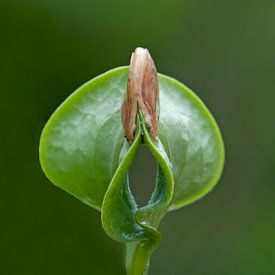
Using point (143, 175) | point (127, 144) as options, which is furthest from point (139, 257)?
point (143, 175)

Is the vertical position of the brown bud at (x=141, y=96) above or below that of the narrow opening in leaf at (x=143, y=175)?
above

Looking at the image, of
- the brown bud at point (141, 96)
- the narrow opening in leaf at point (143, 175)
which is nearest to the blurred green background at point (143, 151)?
the narrow opening in leaf at point (143, 175)

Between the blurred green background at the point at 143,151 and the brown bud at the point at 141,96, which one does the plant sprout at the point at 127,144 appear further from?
the blurred green background at the point at 143,151

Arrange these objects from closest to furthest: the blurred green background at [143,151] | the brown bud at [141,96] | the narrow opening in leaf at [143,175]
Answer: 1. the brown bud at [141,96]
2. the blurred green background at [143,151]
3. the narrow opening in leaf at [143,175]

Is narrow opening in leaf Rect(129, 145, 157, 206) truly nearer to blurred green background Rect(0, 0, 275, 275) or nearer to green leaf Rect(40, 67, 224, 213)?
blurred green background Rect(0, 0, 275, 275)

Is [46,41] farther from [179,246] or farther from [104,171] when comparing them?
[104,171]

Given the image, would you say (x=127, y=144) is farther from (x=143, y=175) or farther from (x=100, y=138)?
(x=143, y=175)

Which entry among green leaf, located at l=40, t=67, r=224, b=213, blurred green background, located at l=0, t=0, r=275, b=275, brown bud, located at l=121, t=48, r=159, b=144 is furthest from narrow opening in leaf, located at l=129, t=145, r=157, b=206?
brown bud, located at l=121, t=48, r=159, b=144
